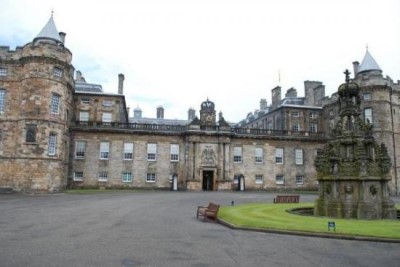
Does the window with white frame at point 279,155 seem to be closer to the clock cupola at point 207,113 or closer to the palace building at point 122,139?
the palace building at point 122,139

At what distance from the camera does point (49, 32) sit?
37.0m

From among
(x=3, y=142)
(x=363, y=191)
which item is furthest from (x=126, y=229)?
(x=3, y=142)

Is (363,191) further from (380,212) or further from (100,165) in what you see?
(100,165)

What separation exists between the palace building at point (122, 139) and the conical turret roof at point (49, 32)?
10cm

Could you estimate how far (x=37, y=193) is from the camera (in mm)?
32250

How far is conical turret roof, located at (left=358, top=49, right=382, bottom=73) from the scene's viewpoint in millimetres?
43781

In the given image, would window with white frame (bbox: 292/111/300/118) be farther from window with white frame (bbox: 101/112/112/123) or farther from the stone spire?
the stone spire

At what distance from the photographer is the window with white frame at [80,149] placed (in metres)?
40.8

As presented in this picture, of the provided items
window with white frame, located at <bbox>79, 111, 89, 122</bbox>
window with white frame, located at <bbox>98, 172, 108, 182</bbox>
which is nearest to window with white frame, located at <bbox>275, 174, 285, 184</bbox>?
window with white frame, located at <bbox>98, 172, 108, 182</bbox>

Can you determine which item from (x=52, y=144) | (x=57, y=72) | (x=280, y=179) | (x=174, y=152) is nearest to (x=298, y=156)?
(x=280, y=179)

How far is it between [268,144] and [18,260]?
133 ft

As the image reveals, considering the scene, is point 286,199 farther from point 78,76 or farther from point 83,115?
point 78,76

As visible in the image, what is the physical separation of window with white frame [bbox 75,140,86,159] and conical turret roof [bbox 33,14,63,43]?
39.0 feet

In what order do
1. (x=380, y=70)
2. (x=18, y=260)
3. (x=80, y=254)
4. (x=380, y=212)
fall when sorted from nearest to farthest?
(x=18, y=260)
(x=80, y=254)
(x=380, y=212)
(x=380, y=70)
